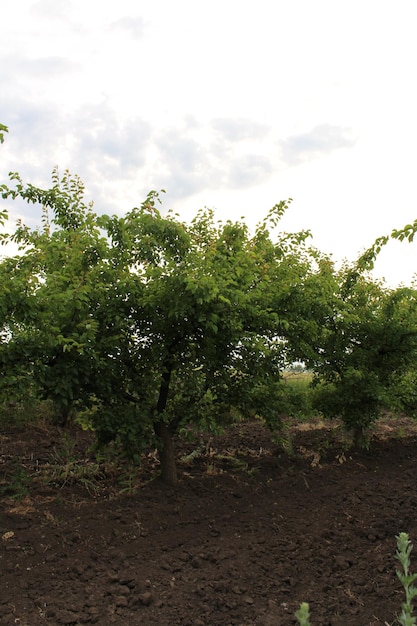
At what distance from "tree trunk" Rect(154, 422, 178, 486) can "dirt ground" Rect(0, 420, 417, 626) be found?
0.51 feet

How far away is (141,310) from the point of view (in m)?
5.28

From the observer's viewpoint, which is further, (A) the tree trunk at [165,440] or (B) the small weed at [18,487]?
(A) the tree trunk at [165,440]

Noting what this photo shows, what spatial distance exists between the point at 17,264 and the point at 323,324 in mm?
3982

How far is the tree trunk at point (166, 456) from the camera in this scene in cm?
576

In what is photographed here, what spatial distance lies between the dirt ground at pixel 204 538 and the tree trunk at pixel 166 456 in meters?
0.16

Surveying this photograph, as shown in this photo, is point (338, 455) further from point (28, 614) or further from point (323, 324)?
point (28, 614)

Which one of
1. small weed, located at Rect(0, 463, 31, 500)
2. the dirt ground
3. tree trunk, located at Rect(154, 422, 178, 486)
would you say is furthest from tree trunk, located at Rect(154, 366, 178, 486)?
small weed, located at Rect(0, 463, 31, 500)

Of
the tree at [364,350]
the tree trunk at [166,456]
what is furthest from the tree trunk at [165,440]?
the tree at [364,350]

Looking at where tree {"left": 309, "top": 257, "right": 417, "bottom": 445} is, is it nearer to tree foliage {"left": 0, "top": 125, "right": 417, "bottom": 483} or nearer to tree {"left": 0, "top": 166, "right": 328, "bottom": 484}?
tree foliage {"left": 0, "top": 125, "right": 417, "bottom": 483}

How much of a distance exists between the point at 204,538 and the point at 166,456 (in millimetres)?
1231

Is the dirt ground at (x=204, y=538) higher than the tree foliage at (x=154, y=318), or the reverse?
the tree foliage at (x=154, y=318)

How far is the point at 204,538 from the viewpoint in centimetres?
471

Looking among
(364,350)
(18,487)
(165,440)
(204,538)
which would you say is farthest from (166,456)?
(364,350)

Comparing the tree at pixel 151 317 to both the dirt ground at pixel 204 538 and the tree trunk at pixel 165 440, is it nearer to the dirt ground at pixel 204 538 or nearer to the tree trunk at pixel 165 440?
the tree trunk at pixel 165 440
